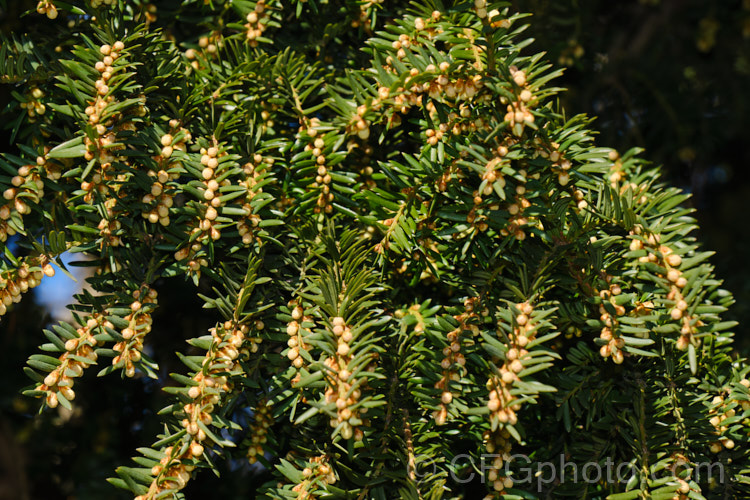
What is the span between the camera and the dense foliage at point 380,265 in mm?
646

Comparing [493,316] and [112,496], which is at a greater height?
[493,316]

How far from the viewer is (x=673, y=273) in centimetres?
62

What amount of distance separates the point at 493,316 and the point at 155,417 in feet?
2.23

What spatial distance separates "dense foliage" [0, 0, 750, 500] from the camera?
646mm

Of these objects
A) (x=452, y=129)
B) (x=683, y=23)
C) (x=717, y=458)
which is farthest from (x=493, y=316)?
(x=683, y=23)

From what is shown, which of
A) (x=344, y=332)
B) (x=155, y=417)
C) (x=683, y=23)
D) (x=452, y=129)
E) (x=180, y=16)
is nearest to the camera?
(x=344, y=332)

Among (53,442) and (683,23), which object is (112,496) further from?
(683,23)

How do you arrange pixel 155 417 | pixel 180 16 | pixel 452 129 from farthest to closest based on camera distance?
pixel 155 417 → pixel 180 16 → pixel 452 129

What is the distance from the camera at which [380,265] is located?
29.2 inches

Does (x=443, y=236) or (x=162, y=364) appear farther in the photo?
(x=162, y=364)

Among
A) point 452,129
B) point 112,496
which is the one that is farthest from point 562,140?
point 112,496

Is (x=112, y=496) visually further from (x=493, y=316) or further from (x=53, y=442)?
(x=493, y=316)

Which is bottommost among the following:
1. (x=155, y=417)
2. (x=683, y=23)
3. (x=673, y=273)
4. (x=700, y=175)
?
(x=155, y=417)

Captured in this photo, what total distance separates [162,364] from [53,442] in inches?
11.3
